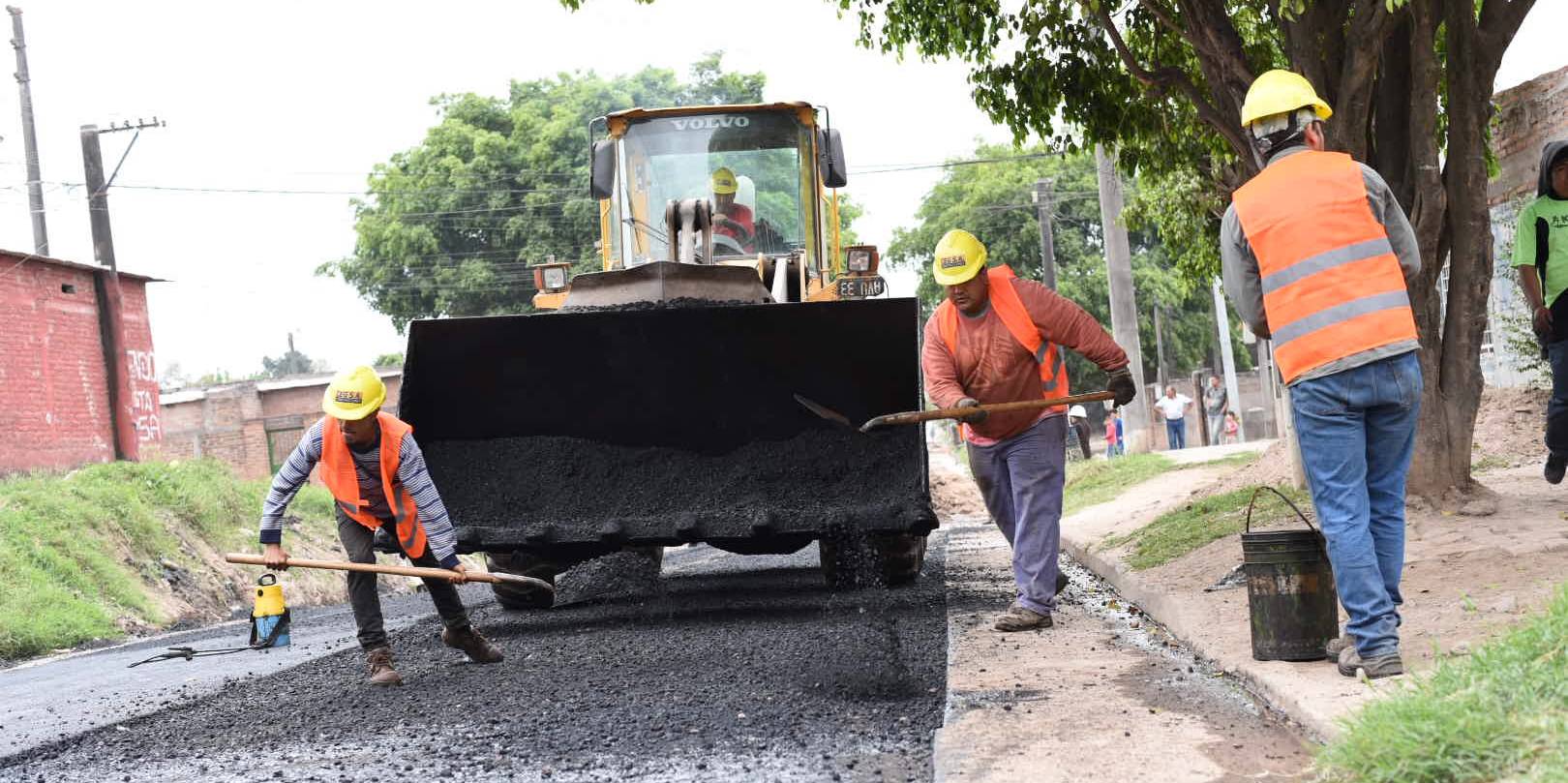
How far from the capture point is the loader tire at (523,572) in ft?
28.9

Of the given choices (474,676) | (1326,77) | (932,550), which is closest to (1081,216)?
(932,550)

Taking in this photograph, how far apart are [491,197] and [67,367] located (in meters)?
18.5

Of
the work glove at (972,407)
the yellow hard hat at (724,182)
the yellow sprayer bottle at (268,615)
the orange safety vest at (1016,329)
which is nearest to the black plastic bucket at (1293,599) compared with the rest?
the work glove at (972,407)

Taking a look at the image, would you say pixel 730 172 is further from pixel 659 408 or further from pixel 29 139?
pixel 29 139

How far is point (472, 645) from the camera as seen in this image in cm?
695

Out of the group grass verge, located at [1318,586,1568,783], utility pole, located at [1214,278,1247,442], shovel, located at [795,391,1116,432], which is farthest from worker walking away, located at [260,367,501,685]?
utility pole, located at [1214,278,1247,442]

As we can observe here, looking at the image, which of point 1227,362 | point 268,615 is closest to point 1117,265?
point 1227,362

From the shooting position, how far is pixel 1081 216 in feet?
140

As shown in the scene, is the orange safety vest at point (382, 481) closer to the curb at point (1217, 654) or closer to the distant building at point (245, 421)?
the curb at point (1217, 654)

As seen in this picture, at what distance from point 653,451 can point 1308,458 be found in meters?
4.22

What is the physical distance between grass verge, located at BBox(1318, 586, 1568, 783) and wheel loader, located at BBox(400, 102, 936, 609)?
3963mm

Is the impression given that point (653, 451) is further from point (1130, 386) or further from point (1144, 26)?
point (1144, 26)

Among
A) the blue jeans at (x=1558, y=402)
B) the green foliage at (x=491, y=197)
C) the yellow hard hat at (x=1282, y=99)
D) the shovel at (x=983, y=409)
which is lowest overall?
the blue jeans at (x=1558, y=402)

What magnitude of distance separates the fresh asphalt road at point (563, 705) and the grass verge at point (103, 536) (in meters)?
3.36
